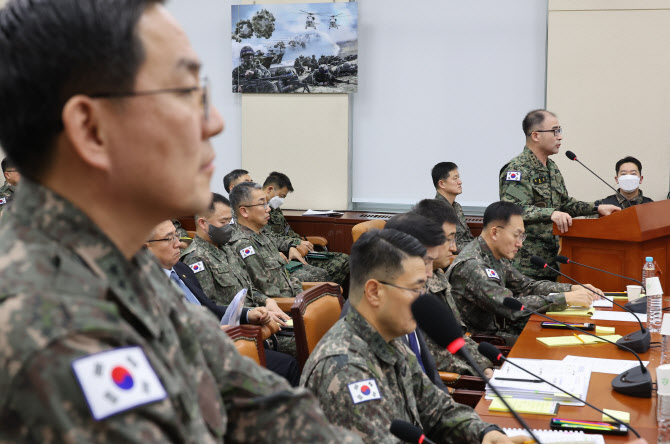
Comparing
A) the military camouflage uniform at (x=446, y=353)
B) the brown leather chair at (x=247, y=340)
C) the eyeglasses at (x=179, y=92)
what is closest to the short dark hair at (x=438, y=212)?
the military camouflage uniform at (x=446, y=353)

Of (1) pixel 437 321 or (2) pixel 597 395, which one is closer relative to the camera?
(1) pixel 437 321

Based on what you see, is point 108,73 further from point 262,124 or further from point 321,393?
point 262,124

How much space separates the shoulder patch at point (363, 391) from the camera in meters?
1.76

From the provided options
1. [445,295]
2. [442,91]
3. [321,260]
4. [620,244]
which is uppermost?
[442,91]

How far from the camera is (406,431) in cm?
162

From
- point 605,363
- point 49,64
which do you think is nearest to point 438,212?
point 605,363

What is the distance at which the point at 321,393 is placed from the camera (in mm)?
1799

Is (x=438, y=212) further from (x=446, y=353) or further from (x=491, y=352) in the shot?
(x=491, y=352)

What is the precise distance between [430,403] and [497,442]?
285 mm

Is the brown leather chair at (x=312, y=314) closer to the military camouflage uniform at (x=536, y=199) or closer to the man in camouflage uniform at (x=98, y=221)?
the man in camouflage uniform at (x=98, y=221)

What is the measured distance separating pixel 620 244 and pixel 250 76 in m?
4.74

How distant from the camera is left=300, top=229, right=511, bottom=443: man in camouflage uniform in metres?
1.77

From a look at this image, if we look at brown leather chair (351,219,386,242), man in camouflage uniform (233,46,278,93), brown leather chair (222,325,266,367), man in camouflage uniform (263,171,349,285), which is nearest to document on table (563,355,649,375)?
brown leather chair (222,325,266,367)

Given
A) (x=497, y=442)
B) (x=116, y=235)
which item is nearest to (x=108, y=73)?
(x=116, y=235)
